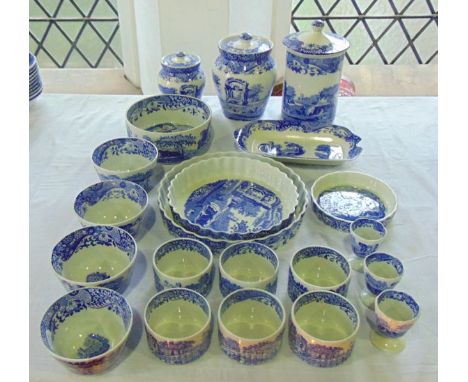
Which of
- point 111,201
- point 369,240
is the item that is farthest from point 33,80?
point 369,240

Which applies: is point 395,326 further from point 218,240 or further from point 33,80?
point 33,80

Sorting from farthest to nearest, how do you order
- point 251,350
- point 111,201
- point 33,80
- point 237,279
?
point 33,80, point 111,201, point 237,279, point 251,350

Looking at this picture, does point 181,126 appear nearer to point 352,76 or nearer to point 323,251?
point 323,251

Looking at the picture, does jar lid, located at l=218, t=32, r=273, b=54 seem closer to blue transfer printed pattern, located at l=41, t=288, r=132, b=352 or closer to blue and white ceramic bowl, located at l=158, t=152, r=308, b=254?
blue and white ceramic bowl, located at l=158, t=152, r=308, b=254

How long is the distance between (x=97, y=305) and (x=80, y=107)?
56 cm

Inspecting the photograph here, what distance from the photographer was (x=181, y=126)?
3.23 ft

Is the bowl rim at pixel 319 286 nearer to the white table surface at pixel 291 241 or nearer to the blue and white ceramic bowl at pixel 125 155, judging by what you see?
the white table surface at pixel 291 241

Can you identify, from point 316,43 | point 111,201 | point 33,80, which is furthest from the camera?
point 33,80

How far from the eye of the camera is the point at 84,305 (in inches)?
24.5

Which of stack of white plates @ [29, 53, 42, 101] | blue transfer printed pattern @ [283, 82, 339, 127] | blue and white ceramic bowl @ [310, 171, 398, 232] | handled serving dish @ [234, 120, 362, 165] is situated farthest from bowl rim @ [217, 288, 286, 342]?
stack of white plates @ [29, 53, 42, 101]

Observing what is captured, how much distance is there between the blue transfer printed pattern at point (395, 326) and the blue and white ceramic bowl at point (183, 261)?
0.21 metres

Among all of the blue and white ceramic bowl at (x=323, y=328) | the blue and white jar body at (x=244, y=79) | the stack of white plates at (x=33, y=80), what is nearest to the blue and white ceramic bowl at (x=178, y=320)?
the blue and white ceramic bowl at (x=323, y=328)

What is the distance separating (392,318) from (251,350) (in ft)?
0.53

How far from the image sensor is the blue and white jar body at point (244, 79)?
0.95 metres
